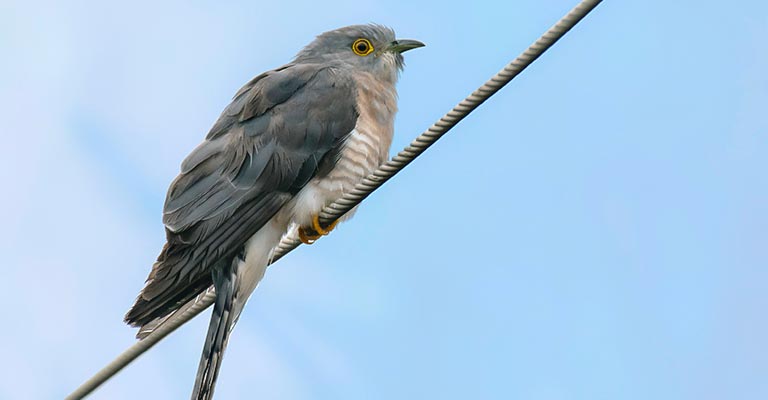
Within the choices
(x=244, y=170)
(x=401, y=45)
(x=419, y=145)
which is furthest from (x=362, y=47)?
(x=419, y=145)

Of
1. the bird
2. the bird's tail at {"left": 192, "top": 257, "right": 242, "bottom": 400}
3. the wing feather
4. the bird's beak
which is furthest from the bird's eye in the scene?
the bird's tail at {"left": 192, "top": 257, "right": 242, "bottom": 400}

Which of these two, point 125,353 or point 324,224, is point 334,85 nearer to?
point 324,224

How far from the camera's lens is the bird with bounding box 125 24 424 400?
5.51 metres

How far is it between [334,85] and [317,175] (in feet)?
1.92

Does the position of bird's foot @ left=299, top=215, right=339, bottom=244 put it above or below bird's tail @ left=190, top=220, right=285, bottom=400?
above

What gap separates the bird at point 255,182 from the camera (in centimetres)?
551

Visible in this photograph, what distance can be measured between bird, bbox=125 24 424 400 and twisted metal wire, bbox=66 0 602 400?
0.23 meters

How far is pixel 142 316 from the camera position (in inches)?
216

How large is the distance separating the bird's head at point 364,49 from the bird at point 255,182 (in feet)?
0.79

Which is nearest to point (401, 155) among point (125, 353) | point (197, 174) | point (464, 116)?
point (464, 116)

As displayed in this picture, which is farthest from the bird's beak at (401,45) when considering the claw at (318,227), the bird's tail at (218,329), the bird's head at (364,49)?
the bird's tail at (218,329)

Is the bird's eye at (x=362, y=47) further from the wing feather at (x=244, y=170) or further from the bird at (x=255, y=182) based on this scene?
the wing feather at (x=244, y=170)

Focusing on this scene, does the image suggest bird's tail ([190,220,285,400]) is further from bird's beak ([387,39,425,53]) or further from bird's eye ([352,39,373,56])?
bird's beak ([387,39,425,53])

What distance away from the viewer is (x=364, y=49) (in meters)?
6.77
